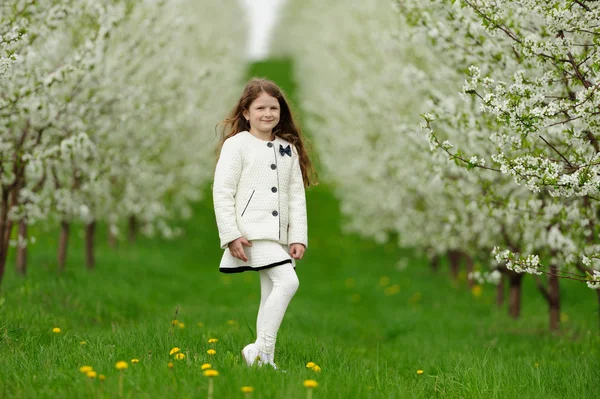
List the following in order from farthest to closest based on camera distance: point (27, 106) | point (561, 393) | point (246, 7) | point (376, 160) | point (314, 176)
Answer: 1. point (246, 7)
2. point (376, 160)
3. point (27, 106)
4. point (314, 176)
5. point (561, 393)

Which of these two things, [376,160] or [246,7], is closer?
[376,160]

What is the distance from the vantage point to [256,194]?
4.55m

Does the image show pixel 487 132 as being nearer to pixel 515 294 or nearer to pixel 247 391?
pixel 515 294

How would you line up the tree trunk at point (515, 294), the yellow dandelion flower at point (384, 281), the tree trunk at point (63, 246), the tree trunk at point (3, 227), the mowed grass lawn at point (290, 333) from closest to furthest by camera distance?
the mowed grass lawn at point (290, 333) < the tree trunk at point (3, 227) < the tree trunk at point (515, 294) < the tree trunk at point (63, 246) < the yellow dandelion flower at point (384, 281)

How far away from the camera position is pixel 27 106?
5.98 metres

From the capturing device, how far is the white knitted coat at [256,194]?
14.6 ft

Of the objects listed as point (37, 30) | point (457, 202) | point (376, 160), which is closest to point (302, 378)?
point (37, 30)

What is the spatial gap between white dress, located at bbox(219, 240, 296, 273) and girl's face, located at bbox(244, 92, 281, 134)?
0.84 meters

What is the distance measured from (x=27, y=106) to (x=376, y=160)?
768cm

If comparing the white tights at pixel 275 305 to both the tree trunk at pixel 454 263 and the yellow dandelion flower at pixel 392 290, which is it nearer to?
the yellow dandelion flower at pixel 392 290

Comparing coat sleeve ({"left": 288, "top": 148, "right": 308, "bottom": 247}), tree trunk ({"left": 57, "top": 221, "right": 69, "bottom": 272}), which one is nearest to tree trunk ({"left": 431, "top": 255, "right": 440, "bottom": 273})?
tree trunk ({"left": 57, "top": 221, "right": 69, "bottom": 272})

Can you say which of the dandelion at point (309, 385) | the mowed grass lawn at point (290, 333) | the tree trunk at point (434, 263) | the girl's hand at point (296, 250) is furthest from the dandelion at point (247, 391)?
the tree trunk at point (434, 263)

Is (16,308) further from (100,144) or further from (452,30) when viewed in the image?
(452,30)

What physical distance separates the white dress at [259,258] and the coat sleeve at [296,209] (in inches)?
6.5
